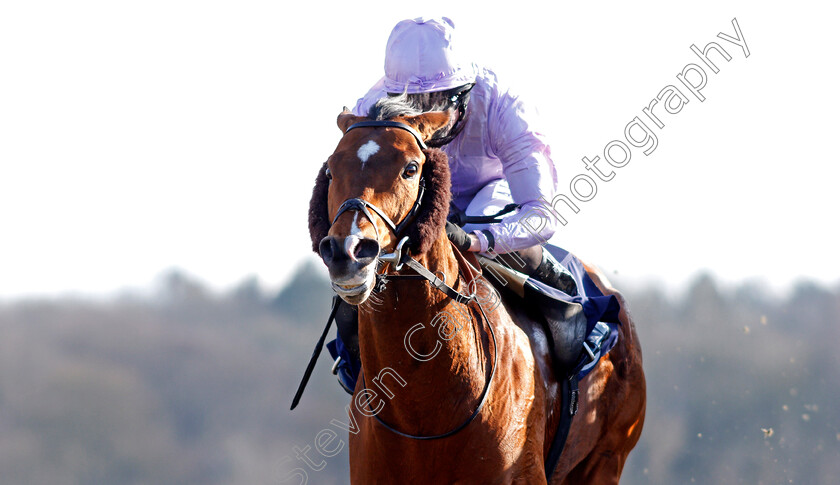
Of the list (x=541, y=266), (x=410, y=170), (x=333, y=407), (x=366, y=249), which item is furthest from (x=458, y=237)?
(x=333, y=407)

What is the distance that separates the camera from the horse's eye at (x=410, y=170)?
369cm

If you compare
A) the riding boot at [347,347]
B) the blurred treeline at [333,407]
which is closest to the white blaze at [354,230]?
the riding boot at [347,347]

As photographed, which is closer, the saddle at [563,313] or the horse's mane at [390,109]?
the horse's mane at [390,109]

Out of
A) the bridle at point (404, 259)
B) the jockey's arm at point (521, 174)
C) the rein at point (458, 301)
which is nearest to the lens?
the bridle at point (404, 259)

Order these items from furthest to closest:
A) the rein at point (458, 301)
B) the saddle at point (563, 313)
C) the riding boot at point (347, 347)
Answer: the riding boot at point (347, 347) → the saddle at point (563, 313) → the rein at point (458, 301)

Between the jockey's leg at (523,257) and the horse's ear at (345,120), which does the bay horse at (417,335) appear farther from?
the jockey's leg at (523,257)

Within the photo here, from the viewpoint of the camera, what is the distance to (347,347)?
16.2 ft

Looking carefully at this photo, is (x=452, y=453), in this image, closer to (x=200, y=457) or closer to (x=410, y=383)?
(x=410, y=383)

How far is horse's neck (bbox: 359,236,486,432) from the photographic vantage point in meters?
3.80

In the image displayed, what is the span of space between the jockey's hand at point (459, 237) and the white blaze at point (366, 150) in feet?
1.94

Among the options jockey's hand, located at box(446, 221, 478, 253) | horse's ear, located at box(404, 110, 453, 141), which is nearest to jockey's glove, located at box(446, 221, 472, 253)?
jockey's hand, located at box(446, 221, 478, 253)

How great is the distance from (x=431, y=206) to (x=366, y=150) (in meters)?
0.32

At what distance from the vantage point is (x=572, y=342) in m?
4.70

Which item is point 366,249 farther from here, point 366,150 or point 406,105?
point 406,105
